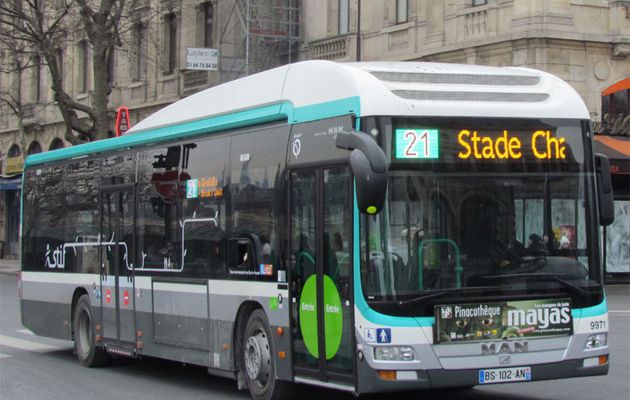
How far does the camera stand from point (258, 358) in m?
10.8

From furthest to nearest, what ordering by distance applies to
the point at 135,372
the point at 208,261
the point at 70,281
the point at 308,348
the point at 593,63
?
the point at 593,63 < the point at 70,281 < the point at 135,372 < the point at 208,261 < the point at 308,348

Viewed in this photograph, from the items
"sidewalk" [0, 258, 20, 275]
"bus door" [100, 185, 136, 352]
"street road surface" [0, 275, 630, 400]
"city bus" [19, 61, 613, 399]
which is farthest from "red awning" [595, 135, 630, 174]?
"sidewalk" [0, 258, 20, 275]

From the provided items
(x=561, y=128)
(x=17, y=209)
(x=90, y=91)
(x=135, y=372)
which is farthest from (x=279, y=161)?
(x=17, y=209)

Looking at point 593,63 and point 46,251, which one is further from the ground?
point 593,63

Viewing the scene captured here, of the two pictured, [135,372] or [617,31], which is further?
[617,31]

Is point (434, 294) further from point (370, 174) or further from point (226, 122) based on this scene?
point (226, 122)

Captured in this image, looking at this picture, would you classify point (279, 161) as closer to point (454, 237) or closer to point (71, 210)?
point (454, 237)

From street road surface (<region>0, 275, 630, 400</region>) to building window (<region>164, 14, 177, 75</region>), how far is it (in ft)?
83.4

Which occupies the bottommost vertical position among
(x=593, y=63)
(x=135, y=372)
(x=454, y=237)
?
(x=135, y=372)

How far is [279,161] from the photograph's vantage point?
10.6 meters

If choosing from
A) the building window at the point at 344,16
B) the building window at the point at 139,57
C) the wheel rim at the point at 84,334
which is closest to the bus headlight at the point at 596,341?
the wheel rim at the point at 84,334

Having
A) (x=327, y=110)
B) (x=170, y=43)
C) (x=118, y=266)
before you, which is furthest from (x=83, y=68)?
(x=327, y=110)

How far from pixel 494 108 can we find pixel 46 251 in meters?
8.77

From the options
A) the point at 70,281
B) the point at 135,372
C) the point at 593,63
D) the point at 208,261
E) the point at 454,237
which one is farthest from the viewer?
the point at 593,63
